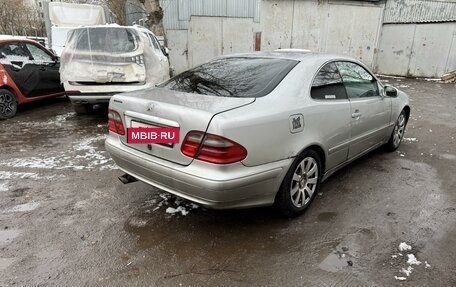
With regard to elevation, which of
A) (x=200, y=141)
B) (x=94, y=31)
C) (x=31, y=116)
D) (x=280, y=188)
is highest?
(x=94, y=31)

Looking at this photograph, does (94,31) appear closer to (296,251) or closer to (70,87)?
(70,87)

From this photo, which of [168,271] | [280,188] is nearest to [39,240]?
[168,271]

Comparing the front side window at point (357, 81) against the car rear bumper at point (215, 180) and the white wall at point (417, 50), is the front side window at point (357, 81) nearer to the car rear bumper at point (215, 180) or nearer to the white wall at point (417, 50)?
the car rear bumper at point (215, 180)

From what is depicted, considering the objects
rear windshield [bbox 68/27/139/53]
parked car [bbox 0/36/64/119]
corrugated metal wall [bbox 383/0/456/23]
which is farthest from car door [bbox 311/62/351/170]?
corrugated metal wall [bbox 383/0/456/23]

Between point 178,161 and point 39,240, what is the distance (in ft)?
4.72

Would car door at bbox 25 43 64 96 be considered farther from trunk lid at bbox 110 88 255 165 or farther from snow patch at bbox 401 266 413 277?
snow patch at bbox 401 266 413 277

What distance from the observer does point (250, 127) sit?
2.56m

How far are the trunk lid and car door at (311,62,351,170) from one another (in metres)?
0.83

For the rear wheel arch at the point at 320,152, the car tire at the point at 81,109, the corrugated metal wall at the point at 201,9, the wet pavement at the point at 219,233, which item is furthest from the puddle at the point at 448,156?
the corrugated metal wall at the point at 201,9

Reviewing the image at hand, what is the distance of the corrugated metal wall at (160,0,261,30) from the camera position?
14031 millimetres

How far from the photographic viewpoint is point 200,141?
8.25ft

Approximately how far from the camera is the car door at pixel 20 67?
6.83 metres

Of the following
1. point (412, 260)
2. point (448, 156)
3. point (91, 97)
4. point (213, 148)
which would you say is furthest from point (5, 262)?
point (448, 156)

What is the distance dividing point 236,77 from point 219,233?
146 cm
